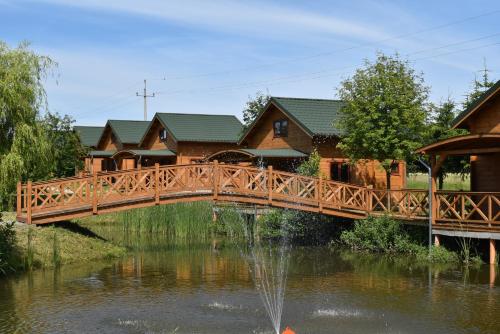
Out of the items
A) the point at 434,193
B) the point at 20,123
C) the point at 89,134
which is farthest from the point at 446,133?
the point at 89,134

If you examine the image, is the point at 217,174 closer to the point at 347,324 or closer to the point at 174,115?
the point at 347,324

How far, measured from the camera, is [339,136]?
3209cm

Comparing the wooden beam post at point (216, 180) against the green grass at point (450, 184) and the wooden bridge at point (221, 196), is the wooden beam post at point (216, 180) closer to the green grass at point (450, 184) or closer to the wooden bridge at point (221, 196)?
the wooden bridge at point (221, 196)

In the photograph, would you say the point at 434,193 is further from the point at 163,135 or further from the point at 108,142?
the point at 108,142

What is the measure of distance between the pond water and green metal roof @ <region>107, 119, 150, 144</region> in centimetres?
3373

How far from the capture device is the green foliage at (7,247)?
18859 millimetres

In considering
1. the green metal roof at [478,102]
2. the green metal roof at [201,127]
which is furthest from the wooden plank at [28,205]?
the green metal roof at [201,127]

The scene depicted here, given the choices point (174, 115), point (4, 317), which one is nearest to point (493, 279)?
point (4, 317)

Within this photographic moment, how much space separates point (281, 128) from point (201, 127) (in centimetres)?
1300

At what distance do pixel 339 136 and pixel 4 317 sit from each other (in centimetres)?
2097

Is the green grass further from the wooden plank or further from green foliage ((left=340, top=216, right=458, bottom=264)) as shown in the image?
the wooden plank

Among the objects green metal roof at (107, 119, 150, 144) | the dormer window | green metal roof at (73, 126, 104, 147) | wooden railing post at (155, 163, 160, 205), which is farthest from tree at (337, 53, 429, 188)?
green metal roof at (73, 126, 104, 147)

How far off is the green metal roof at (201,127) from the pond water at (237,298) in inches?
936

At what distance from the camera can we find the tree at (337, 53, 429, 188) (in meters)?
28.9
